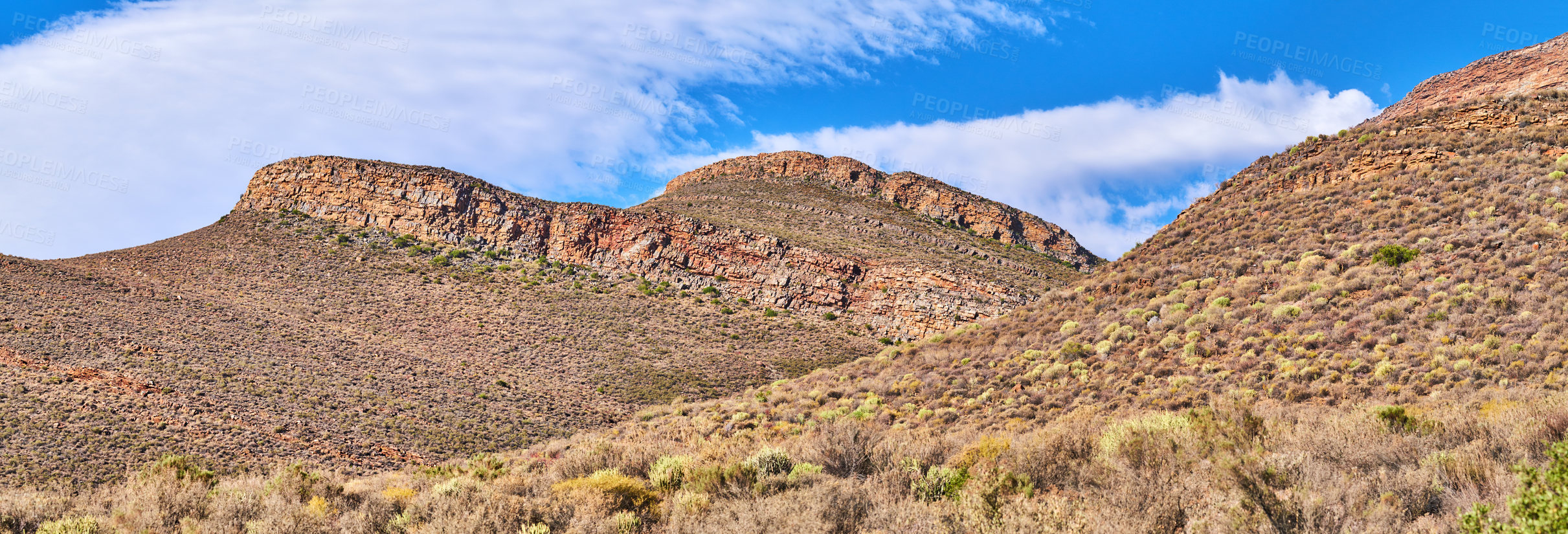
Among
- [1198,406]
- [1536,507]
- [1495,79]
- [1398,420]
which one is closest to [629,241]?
[1198,406]

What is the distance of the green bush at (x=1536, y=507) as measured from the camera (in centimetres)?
438

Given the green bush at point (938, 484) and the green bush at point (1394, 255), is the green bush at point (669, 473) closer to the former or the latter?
the green bush at point (938, 484)

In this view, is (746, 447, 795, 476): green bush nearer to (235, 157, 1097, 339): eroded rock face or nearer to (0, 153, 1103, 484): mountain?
(0, 153, 1103, 484): mountain

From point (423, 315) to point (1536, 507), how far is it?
3752 cm

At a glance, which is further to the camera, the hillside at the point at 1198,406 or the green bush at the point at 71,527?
the green bush at the point at 71,527

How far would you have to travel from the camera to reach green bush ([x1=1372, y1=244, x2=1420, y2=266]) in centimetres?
1739

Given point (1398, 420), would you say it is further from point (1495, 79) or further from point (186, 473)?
point (1495, 79)

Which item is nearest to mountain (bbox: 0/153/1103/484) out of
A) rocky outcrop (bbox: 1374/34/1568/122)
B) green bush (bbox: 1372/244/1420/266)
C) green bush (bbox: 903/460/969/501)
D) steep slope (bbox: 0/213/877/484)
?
steep slope (bbox: 0/213/877/484)

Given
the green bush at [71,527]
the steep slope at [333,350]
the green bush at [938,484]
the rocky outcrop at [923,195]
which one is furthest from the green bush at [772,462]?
the rocky outcrop at [923,195]

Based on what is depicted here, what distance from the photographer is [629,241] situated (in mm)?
44000

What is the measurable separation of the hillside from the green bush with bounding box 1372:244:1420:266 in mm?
66

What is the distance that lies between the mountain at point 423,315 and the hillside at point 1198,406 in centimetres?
484

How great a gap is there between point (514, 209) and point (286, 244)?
1243cm

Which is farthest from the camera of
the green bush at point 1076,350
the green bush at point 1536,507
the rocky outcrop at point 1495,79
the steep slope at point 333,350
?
the rocky outcrop at point 1495,79
